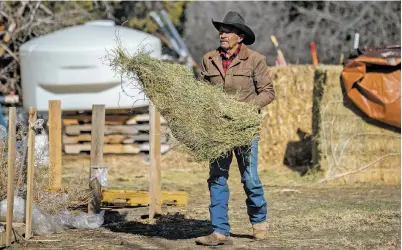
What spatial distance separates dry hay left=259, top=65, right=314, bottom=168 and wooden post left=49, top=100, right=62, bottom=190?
616 centimetres

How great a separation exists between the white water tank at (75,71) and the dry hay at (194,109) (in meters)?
6.89

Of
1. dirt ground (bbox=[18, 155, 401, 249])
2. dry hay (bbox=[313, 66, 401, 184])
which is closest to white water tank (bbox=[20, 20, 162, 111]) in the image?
dirt ground (bbox=[18, 155, 401, 249])

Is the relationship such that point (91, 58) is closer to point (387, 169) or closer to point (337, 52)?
point (387, 169)

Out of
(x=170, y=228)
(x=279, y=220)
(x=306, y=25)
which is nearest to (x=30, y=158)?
(x=170, y=228)

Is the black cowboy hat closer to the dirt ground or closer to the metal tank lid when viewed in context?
the dirt ground

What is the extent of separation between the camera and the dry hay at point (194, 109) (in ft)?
26.1

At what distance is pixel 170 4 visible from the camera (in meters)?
22.0

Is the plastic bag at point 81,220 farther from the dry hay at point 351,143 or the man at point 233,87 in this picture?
the dry hay at point 351,143

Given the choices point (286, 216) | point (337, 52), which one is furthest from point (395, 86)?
point (337, 52)

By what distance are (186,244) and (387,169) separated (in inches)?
239

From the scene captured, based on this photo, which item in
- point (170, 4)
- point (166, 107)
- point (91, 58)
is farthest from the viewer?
point (170, 4)

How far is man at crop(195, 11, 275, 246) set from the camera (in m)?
8.37

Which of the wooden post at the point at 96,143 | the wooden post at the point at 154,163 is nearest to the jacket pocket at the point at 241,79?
the wooden post at the point at 154,163

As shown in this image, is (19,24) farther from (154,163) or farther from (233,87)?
(233,87)
